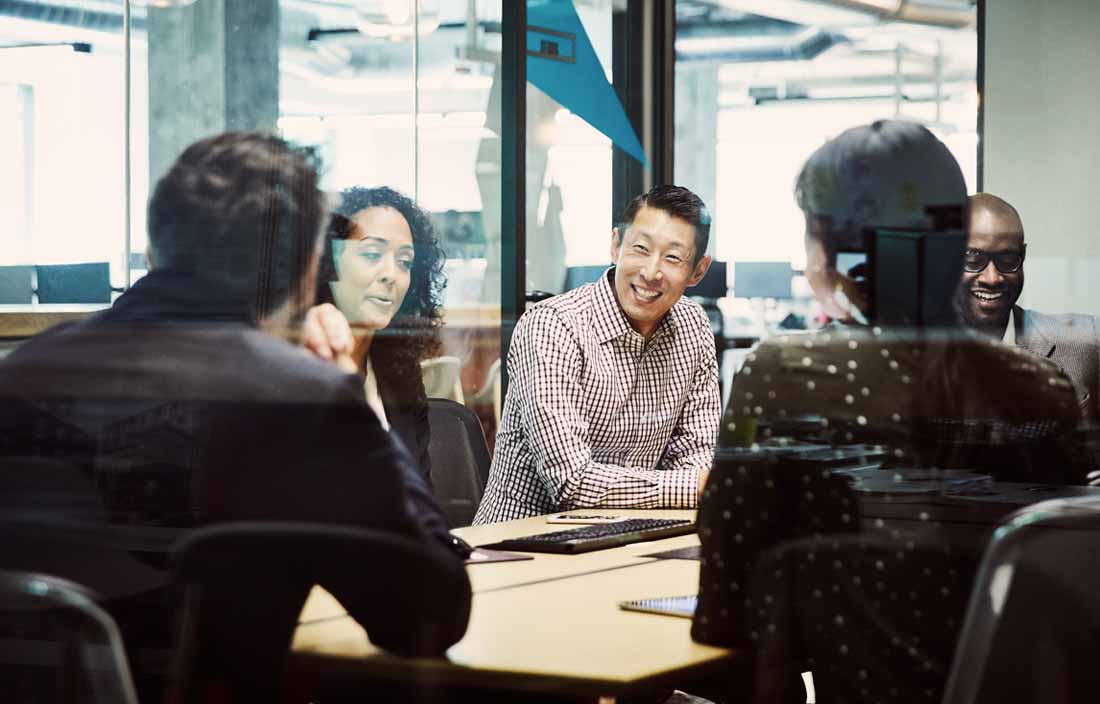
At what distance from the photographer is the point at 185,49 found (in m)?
1.85

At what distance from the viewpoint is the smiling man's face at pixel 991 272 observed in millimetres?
1816

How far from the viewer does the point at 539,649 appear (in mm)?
1421

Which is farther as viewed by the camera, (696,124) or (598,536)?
(696,124)

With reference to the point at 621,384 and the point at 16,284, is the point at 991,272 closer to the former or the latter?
the point at 621,384

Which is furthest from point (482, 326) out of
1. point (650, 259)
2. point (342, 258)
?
point (342, 258)

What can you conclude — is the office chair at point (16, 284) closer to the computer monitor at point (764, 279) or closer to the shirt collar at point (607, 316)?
the computer monitor at point (764, 279)

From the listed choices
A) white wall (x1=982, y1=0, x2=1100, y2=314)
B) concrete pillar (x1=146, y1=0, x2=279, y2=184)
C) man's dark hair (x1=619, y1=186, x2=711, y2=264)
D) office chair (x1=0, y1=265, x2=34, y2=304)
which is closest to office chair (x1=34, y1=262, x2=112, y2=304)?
office chair (x1=0, y1=265, x2=34, y2=304)

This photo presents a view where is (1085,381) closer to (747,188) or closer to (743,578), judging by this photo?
(747,188)

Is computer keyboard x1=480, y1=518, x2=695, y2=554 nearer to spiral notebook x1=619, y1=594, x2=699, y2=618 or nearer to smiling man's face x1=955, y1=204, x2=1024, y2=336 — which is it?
spiral notebook x1=619, y1=594, x2=699, y2=618

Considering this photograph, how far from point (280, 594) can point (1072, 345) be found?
85.8 inches

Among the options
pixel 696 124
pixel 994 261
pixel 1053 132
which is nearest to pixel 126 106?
pixel 994 261

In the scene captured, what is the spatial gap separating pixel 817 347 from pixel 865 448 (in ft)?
0.44

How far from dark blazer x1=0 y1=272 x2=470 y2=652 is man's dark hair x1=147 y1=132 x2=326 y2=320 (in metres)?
0.03

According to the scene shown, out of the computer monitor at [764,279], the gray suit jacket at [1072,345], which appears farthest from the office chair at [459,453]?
the gray suit jacket at [1072,345]
